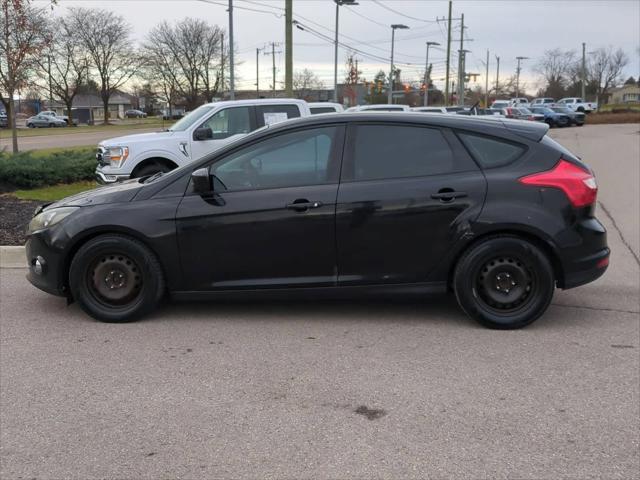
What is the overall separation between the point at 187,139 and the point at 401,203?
6827 mm

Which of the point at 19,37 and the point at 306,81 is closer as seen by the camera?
the point at 19,37

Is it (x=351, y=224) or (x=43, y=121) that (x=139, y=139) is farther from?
(x=43, y=121)

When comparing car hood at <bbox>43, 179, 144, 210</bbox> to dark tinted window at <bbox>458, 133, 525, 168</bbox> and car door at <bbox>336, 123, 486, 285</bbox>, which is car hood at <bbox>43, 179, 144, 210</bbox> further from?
dark tinted window at <bbox>458, 133, 525, 168</bbox>

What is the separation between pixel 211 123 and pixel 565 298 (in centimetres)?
729

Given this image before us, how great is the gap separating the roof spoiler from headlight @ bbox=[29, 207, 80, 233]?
3622 millimetres

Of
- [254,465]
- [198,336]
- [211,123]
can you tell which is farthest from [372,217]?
[211,123]

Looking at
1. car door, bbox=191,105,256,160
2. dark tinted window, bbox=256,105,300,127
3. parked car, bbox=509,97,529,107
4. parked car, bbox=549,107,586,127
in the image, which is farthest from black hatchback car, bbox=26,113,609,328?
parked car, bbox=509,97,529,107

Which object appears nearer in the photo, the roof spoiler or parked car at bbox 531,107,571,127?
the roof spoiler

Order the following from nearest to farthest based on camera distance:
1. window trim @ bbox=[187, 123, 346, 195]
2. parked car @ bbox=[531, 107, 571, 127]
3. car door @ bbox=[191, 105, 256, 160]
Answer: window trim @ bbox=[187, 123, 346, 195] < car door @ bbox=[191, 105, 256, 160] < parked car @ bbox=[531, 107, 571, 127]

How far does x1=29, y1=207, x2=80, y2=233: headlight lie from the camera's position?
520 cm

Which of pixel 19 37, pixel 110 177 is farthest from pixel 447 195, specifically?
pixel 19 37

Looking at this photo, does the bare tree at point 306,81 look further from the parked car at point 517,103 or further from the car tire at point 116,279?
the car tire at point 116,279

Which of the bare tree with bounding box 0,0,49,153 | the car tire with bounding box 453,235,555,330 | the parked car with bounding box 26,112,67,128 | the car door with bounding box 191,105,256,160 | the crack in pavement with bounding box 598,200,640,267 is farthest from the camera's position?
the parked car with bounding box 26,112,67,128

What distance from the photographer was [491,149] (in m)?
5.09
